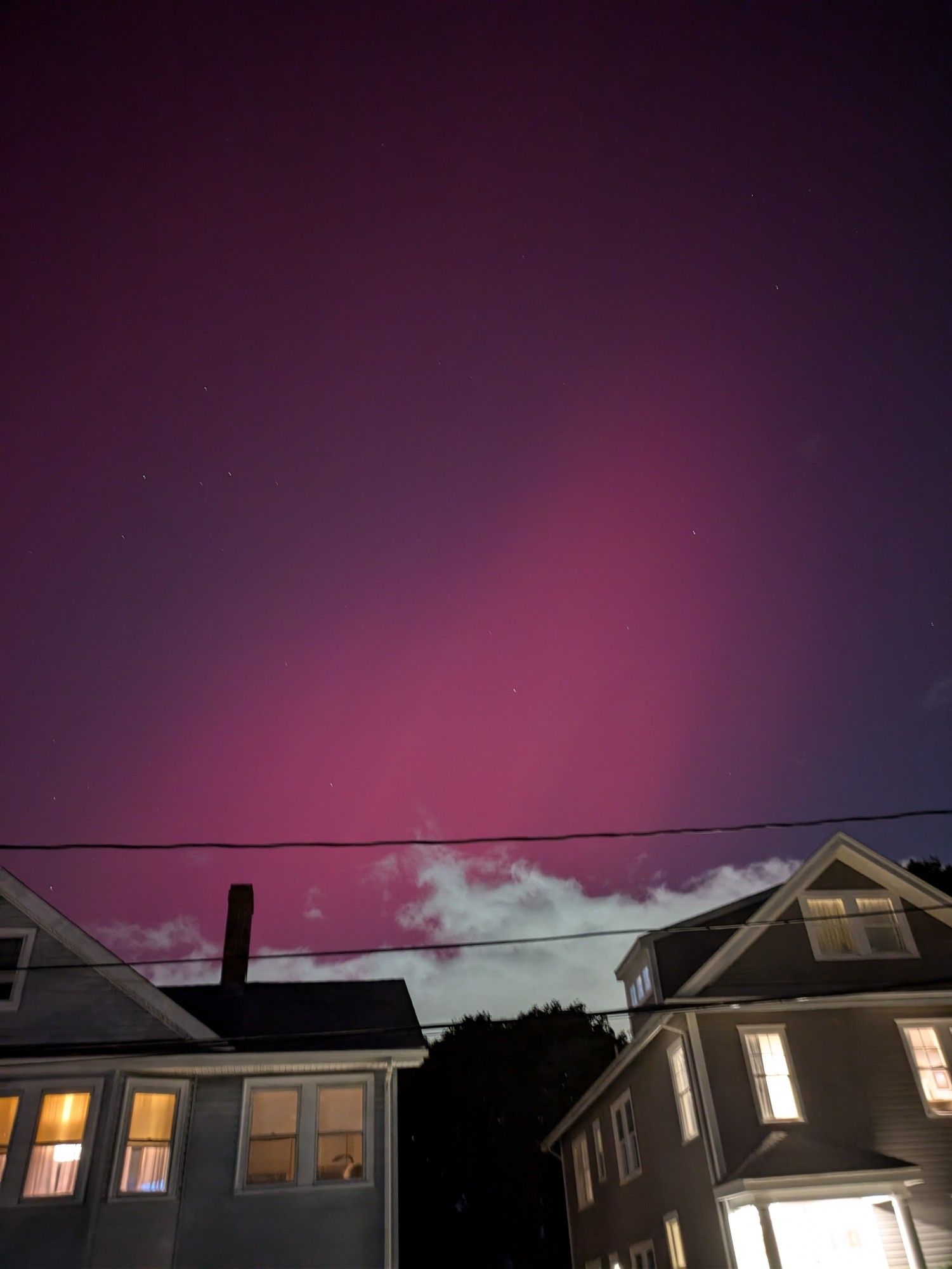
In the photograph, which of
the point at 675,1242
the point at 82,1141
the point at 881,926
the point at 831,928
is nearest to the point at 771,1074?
the point at 831,928

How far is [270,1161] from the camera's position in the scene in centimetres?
1952

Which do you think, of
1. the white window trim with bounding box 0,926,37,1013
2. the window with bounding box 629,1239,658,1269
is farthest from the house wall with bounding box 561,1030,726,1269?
the white window trim with bounding box 0,926,37,1013

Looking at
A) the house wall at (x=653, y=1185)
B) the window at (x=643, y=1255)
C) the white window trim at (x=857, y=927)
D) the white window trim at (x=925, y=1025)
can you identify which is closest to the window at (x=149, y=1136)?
the house wall at (x=653, y=1185)

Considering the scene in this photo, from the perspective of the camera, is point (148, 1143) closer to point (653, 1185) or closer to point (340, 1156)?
point (340, 1156)

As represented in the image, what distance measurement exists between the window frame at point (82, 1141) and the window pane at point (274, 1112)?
10.2 feet

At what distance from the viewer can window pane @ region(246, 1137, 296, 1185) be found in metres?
19.3

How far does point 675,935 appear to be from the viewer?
24578 millimetres

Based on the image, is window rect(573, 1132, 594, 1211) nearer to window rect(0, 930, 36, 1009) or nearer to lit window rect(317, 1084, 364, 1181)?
lit window rect(317, 1084, 364, 1181)

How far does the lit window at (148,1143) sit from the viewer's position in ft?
60.6

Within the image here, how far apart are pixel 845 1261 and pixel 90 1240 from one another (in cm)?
1507

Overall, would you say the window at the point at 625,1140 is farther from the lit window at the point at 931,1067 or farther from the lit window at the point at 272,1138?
the lit window at the point at 272,1138

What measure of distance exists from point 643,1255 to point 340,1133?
9.69 meters

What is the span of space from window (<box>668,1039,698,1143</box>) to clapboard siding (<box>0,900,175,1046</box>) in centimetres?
1119

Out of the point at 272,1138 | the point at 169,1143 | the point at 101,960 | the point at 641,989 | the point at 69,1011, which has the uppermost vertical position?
the point at 641,989
